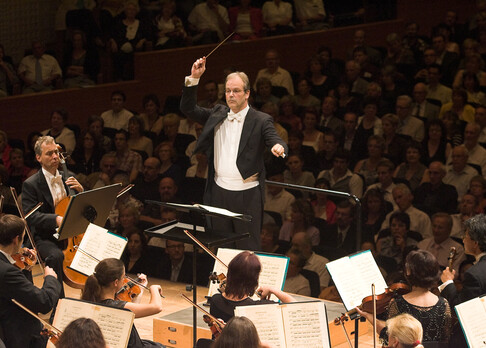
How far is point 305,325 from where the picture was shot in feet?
12.9

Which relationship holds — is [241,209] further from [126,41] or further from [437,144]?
[126,41]

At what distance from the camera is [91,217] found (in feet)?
17.2

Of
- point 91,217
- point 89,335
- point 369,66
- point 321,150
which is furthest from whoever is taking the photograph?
point 369,66

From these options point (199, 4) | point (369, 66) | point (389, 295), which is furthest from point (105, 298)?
point (199, 4)

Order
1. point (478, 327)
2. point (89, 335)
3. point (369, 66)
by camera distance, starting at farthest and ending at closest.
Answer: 1. point (369, 66)
2. point (478, 327)
3. point (89, 335)

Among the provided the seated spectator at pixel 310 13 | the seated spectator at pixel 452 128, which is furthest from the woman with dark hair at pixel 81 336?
the seated spectator at pixel 310 13

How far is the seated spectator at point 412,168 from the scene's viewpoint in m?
7.46

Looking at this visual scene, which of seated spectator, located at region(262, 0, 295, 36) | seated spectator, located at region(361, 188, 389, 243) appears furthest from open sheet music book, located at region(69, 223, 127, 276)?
seated spectator, located at region(262, 0, 295, 36)

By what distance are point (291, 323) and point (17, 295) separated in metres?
1.35

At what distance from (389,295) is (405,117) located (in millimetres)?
4257

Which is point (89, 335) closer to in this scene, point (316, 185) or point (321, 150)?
point (316, 185)

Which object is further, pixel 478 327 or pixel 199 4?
pixel 199 4

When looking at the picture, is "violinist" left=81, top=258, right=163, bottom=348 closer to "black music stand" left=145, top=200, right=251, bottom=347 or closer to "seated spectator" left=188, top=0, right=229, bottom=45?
"black music stand" left=145, top=200, right=251, bottom=347

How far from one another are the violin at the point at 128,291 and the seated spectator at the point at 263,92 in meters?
4.74
